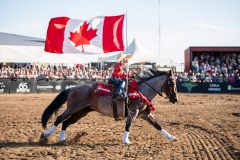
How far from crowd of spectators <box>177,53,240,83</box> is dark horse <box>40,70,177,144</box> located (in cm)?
2250

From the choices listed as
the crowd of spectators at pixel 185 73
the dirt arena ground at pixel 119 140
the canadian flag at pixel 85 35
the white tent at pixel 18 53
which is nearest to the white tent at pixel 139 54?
the crowd of spectators at pixel 185 73

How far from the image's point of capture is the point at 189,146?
8.94m

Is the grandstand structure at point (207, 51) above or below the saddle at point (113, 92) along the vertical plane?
above

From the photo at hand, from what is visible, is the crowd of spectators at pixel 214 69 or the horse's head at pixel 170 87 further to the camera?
the crowd of spectators at pixel 214 69

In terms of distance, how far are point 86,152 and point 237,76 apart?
25552 mm

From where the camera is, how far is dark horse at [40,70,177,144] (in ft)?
31.2

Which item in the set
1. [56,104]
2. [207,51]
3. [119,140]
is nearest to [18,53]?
[207,51]

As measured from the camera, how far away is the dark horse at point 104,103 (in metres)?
9.51

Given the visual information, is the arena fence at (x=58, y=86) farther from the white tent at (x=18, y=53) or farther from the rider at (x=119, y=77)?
the rider at (x=119, y=77)

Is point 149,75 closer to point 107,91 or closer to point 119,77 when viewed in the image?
point 119,77

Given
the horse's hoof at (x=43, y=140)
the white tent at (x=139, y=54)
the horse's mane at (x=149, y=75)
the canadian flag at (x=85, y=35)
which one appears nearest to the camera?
the horse's hoof at (x=43, y=140)

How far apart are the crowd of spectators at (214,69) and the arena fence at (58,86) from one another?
0.58 metres

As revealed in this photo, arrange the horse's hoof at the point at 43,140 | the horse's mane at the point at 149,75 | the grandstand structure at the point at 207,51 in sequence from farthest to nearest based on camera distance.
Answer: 1. the grandstand structure at the point at 207,51
2. the horse's mane at the point at 149,75
3. the horse's hoof at the point at 43,140

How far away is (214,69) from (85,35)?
2465cm
